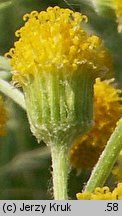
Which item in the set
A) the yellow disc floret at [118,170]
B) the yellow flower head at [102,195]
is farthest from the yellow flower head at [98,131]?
the yellow flower head at [102,195]

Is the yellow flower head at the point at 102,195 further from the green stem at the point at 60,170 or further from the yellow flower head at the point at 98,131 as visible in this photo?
the yellow flower head at the point at 98,131

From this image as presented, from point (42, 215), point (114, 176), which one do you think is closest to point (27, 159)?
point (114, 176)

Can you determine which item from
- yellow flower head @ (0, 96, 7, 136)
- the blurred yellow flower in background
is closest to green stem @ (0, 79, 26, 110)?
yellow flower head @ (0, 96, 7, 136)

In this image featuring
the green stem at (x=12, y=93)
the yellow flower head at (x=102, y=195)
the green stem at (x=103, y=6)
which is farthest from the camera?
the green stem at (x=103, y=6)

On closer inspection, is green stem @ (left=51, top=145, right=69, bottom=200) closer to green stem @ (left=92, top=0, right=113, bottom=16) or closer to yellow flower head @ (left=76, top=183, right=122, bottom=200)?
yellow flower head @ (left=76, top=183, right=122, bottom=200)

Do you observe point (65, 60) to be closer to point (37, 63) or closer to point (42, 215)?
point (37, 63)
